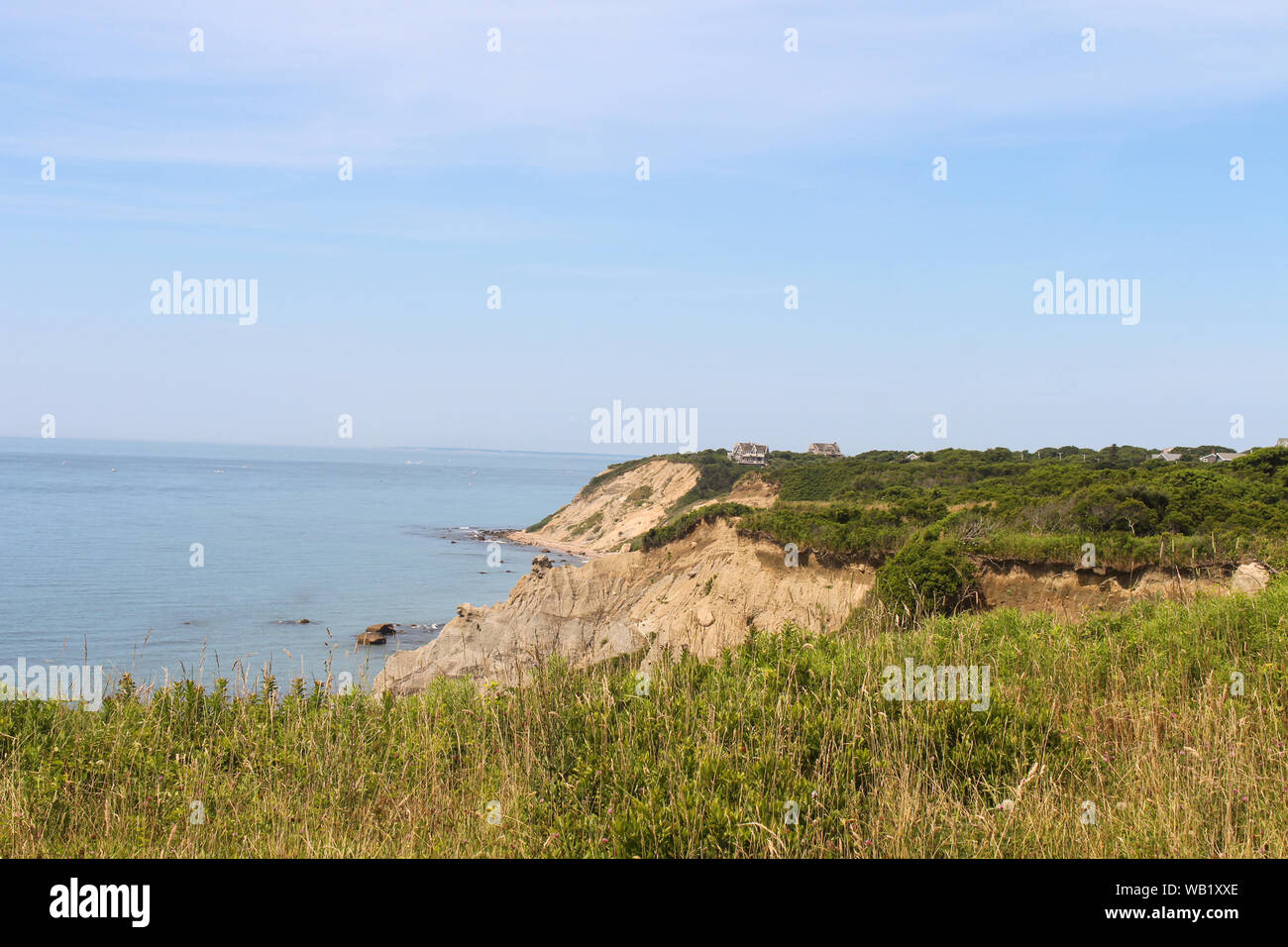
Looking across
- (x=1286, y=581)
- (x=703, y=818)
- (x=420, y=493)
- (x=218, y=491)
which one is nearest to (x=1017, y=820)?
(x=703, y=818)

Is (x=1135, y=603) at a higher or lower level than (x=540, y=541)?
higher

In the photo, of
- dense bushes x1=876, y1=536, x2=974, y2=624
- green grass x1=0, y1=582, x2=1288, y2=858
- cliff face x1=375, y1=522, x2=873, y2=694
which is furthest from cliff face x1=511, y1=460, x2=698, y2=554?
green grass x1=0, y1=582, x2=1288, y2=858

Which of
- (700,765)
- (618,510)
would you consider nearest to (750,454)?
(618,510)

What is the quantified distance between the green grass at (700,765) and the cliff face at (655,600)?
632 inches

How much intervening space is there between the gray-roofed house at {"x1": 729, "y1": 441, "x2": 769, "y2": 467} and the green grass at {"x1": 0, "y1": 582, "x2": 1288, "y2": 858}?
86106 millimetres

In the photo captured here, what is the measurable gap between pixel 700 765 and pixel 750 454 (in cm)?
9490

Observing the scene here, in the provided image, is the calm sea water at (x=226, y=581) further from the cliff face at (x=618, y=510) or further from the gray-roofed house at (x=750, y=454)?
the gray-roofed house at (x=750, y=454)

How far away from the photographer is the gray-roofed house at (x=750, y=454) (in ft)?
311

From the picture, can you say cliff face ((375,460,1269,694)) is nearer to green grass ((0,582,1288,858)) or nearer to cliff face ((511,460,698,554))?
green grass ((0,582,1288,858))

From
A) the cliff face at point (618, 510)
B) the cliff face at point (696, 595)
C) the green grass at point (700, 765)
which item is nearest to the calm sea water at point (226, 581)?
the green grass at point (700, 765)

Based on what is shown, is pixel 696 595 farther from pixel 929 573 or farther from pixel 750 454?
pixel 750 454

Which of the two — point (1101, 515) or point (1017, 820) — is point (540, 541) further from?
point (1017, 820)

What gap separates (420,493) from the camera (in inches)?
7657
